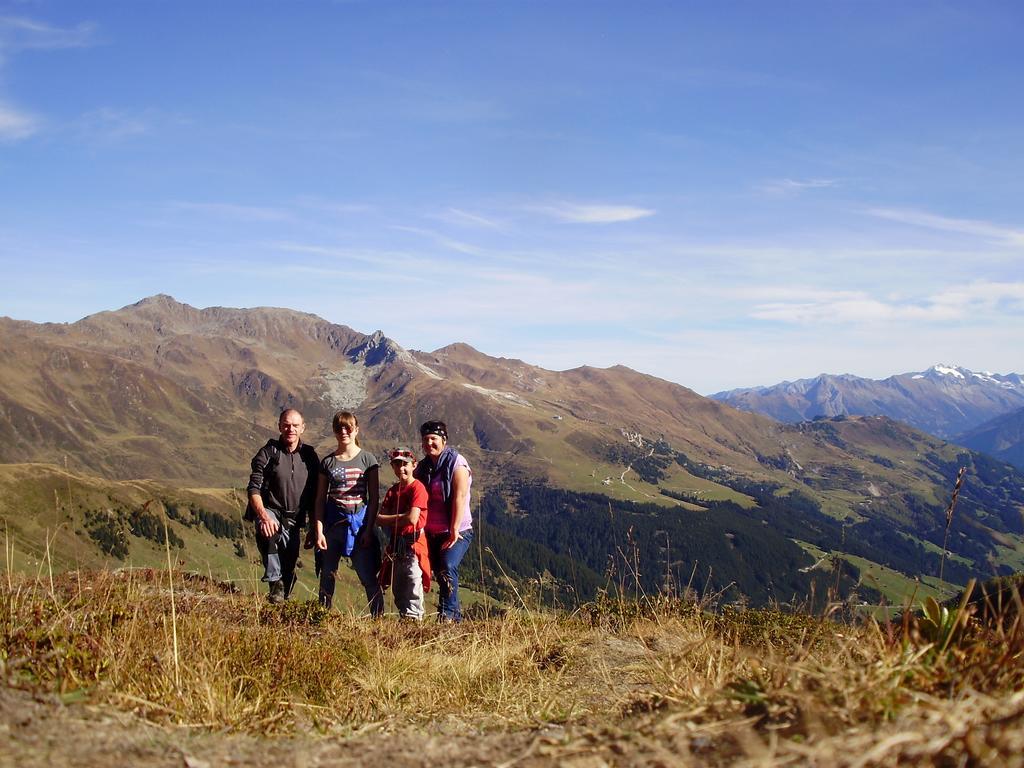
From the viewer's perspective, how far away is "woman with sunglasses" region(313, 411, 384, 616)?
9.37 meters

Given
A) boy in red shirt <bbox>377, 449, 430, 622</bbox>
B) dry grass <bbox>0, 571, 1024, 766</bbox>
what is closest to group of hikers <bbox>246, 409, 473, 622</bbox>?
boy in red shirt <bbox>377, 449, 430, 622</bbox>

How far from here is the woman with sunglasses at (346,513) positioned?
937 cm

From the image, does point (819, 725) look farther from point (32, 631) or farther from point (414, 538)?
point (414, 538)

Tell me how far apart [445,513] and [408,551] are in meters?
0.68

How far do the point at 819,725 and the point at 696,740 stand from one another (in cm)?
44

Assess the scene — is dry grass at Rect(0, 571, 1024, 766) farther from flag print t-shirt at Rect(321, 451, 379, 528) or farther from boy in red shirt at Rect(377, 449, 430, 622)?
flag print t-shirt at Rect(321, 451, 379, 528)

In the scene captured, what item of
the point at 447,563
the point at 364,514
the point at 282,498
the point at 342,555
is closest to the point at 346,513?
the point at 364,514

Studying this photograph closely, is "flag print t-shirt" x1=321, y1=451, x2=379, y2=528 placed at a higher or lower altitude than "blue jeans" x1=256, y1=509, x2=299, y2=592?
higher

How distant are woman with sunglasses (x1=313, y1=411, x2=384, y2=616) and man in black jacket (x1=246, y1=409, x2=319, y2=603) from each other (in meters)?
0.33

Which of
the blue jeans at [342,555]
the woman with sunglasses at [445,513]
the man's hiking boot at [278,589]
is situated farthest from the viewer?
the blue jeans at [342,555]

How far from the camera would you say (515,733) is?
3197 mm

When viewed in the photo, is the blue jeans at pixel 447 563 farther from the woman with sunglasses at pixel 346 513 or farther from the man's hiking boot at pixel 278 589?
the man's hiking boot at pixel 278 589

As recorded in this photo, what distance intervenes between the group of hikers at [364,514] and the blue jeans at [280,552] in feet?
0.05

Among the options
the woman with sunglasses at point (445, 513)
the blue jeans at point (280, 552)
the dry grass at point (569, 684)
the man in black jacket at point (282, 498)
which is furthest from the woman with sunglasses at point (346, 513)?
the dry grass at point (569, 684)
